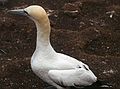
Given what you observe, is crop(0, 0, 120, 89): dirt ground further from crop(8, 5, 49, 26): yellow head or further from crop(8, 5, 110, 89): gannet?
crop(8, 5, 49, 26): yellow head

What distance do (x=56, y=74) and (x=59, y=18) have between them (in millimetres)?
3729

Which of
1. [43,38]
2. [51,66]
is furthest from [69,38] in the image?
[51,66]

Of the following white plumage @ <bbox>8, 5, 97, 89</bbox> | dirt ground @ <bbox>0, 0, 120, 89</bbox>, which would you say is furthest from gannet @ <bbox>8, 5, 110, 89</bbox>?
dirt ground @ <bbox>0, 0, 120, 89</bbox>

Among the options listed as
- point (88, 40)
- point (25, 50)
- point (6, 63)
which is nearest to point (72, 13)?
point (88, 40)

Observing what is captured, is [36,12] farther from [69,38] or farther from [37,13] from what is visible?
[69,38]

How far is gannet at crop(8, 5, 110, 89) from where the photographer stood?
518 cm

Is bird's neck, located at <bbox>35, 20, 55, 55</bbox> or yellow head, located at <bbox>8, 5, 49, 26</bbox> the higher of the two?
yellow head, located at <bbox>8, 5, 49, 26</bbox>

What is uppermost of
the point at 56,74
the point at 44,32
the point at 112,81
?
the point at 44,32

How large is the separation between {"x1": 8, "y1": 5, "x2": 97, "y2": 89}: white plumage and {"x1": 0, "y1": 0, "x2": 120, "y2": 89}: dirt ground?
85 cm

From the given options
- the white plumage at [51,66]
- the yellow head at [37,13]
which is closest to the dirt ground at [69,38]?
the white plumage at [51,66]

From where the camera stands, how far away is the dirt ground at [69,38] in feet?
20.8

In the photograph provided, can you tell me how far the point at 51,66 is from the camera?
5211 mm

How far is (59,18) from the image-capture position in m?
8.73

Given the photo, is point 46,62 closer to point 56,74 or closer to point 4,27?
point 56,74
